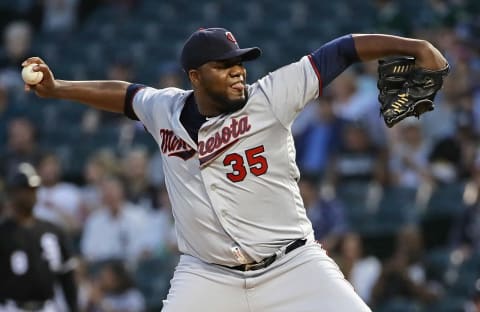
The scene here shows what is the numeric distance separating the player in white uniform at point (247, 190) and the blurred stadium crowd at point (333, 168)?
2035mm

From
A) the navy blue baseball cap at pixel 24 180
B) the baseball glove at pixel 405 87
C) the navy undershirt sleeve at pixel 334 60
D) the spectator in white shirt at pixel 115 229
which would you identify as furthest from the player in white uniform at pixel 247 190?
the spectator in white shirt at pixel 115 229

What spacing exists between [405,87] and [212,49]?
868mm

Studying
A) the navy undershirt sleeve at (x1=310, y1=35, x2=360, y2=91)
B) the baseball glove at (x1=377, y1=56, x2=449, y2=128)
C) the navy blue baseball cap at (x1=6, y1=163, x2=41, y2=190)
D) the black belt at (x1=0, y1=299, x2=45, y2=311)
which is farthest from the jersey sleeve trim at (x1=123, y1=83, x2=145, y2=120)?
the black belt at (x1=0, y1=299, x2=45, y2=311)

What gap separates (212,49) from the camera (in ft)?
17.1

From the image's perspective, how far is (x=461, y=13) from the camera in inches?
460

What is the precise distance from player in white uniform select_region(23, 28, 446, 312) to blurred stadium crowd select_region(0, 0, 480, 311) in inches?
80.1

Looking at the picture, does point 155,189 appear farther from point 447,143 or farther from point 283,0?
point 283,0

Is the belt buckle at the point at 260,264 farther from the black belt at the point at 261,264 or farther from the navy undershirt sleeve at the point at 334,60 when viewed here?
the navy undershirt sleeve at the point at 334,60

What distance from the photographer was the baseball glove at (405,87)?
507 centimetres

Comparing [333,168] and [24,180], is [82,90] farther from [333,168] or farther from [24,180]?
[333,168]

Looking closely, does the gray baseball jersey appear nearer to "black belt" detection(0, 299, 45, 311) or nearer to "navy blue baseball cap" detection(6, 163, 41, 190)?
"navy blue baseball cap" detection(6, 163, 41, 190)

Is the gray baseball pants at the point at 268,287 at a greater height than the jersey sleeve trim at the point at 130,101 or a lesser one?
lesser

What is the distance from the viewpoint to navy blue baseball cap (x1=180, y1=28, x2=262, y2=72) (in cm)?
517

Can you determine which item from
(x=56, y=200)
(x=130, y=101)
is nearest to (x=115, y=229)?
(x=56, y=200)
